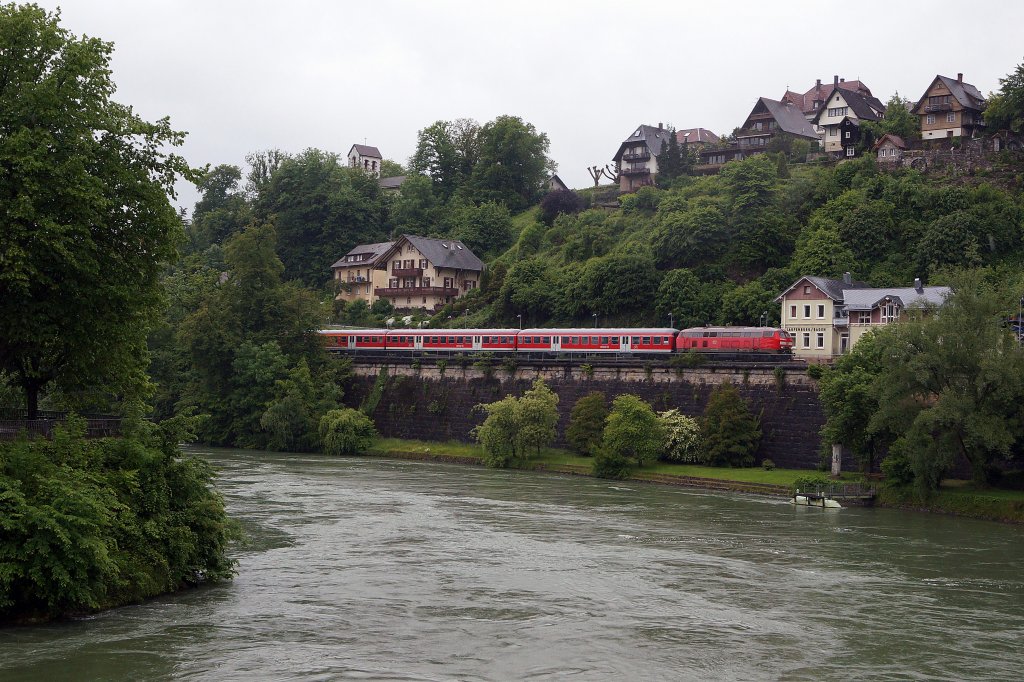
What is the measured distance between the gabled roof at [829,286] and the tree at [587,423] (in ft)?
51.9

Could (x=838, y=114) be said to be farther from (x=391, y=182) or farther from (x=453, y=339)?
(x=391, y=182)

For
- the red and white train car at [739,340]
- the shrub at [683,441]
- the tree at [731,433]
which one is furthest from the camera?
the red and white train car at [739,340]

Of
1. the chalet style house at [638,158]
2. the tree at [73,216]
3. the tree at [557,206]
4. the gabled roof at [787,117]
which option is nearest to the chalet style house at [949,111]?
the gabled roof at [787,117]

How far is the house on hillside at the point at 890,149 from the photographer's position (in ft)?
327

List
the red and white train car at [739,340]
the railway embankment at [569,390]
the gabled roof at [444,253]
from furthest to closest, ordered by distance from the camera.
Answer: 1. the gabled roof at [444,253]
2. the red and white train car at [739,340]
3. the railway embankment at [569,390]

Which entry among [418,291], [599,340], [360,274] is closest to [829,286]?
[599,340]

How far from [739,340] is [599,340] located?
36.4 ft

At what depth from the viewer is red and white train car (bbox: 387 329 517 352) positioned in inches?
3297

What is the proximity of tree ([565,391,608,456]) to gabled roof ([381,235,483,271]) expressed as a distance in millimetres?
47380

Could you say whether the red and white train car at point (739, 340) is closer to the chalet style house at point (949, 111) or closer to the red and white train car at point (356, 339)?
the red and white train car at point (356, 339)

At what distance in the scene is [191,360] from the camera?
88.0m

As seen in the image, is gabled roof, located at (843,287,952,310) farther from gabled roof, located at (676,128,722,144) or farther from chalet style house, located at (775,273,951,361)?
gabled roof, located at (676,128,722,144)

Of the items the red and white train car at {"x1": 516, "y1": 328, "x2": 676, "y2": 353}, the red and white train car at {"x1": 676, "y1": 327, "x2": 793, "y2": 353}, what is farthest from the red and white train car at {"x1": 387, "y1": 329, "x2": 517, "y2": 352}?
the red and white train car at {"x1": 676, "y1": 327, "x2": 793, "y2": 353}

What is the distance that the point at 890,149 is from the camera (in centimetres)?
10038
